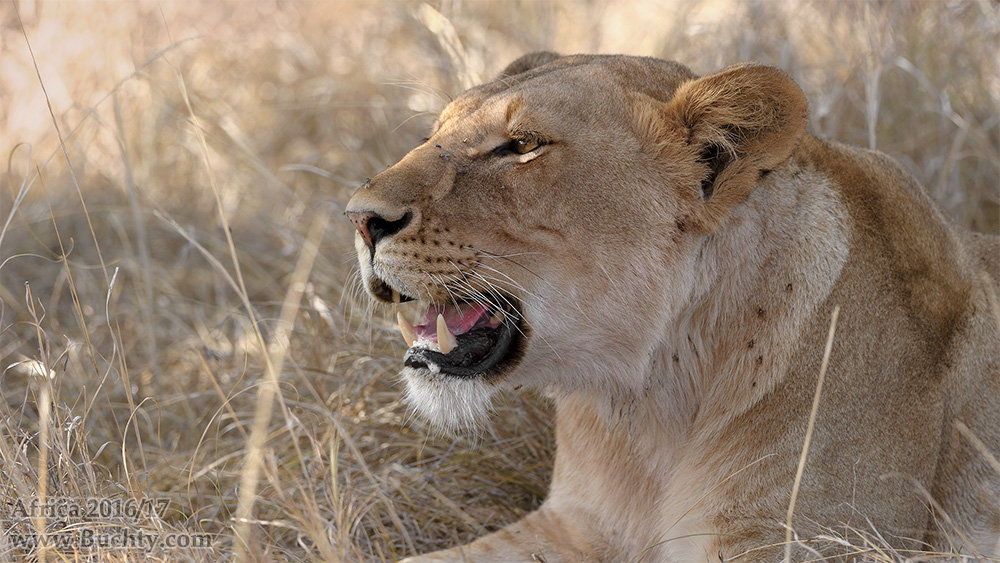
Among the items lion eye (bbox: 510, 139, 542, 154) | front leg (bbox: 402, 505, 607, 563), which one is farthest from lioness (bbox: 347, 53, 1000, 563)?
front leg (bbox: 402, 505, 607, 563)

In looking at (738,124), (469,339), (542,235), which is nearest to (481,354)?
(469,339)

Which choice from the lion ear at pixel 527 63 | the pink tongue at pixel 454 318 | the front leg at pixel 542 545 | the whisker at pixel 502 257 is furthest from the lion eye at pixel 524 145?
the front leg at pixel 542 545

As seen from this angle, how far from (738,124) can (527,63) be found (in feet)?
3.01

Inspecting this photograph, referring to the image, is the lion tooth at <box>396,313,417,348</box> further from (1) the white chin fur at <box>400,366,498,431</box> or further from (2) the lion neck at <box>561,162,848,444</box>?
(2) the lion neck at <box>561,162,848,444</box>

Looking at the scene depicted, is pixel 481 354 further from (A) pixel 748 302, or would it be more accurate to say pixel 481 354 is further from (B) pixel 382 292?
Answer: (A) pixel 748 302

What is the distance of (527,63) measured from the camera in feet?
9.62

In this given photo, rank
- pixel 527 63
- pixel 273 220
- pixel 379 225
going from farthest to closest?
pixel 273 220 < pixel 527 63 < pixel 379 225

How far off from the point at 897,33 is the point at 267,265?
3494mm

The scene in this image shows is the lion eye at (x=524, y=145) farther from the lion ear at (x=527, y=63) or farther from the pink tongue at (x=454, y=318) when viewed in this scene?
the lion ear at (x=527, y=63)

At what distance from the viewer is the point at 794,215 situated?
2363 mm

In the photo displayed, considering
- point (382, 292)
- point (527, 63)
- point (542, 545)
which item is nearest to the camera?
point (382, 292)

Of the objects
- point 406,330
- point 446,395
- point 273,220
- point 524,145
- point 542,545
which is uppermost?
point 524,145

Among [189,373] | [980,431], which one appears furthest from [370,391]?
[980,431]

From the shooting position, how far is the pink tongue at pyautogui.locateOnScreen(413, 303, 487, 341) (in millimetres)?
2340
